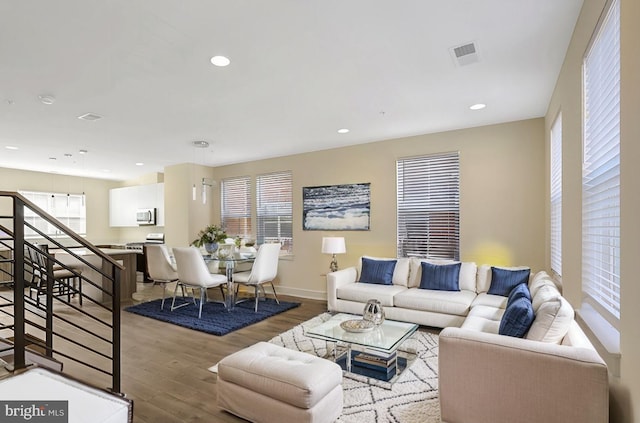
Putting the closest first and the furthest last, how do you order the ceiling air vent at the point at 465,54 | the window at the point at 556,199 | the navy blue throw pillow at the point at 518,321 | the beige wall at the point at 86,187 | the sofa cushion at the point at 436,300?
the navy blue throw pillow at the point at 518,321 → the ceiling air vent at the point at 465,54 → the window at the point at 556,199 → the sofa cushion at the point at 436,300 → the beige wall at the point at 86,187

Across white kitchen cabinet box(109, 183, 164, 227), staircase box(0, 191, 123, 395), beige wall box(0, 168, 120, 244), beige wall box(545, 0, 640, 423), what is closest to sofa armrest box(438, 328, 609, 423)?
beige wall box(545, 0, 640, 423)

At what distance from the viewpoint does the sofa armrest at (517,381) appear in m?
1.69

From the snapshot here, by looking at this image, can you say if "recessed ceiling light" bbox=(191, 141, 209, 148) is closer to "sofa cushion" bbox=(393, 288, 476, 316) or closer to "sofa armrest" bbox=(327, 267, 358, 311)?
"sofa armrest" bbox=(327, 267, 358, 311)

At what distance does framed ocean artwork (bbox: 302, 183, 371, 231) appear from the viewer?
18.1 ft

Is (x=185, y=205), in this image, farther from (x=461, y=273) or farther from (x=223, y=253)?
(x=461, y=273)

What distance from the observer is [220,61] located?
2.70 m

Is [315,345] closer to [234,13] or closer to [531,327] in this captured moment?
[531,327]

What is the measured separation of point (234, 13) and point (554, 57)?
247 cm

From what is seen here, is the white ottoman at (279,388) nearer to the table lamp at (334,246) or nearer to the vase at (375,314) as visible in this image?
the vase at (375,314)

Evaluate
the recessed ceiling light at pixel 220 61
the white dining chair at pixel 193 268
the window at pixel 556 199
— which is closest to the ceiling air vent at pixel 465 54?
the window at pixel 556 199

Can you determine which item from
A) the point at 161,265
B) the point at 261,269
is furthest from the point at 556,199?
the point at 161,265

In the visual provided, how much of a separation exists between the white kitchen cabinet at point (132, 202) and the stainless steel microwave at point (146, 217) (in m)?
0.08

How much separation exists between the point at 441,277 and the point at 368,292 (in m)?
0.93
